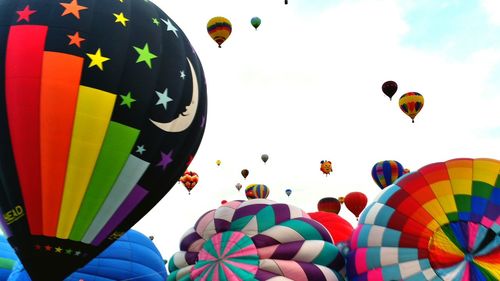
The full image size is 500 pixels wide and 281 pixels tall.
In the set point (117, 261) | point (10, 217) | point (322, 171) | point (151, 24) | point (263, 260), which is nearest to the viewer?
point (10, 217)

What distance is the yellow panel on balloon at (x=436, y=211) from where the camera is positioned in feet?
36.4

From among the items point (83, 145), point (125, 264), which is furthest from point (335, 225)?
point (83, 145)

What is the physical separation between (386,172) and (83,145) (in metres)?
12.2

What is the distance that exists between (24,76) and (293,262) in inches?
228

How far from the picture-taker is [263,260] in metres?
12.1

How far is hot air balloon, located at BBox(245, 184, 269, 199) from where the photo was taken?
2570 centimetres

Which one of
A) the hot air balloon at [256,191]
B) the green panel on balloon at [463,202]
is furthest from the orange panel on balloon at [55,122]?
the hot air balloon at [256,191]

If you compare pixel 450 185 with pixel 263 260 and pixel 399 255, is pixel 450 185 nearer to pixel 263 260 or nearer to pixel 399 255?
pixel 399 255

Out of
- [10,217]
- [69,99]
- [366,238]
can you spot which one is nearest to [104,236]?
[10,217]

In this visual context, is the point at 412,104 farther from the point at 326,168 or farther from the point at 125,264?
the point at 326,168

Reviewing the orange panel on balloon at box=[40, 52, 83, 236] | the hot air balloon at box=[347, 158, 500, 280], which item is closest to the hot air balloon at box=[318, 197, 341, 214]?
the hot air balloon at box=[347, 158, 500, 280]

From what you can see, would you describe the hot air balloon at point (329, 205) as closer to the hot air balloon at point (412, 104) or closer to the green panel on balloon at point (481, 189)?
the hot air balloon at point (412, 104)

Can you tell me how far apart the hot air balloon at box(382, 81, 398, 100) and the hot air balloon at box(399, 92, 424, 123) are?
0.46 m

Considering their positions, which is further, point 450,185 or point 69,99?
point 450,185
